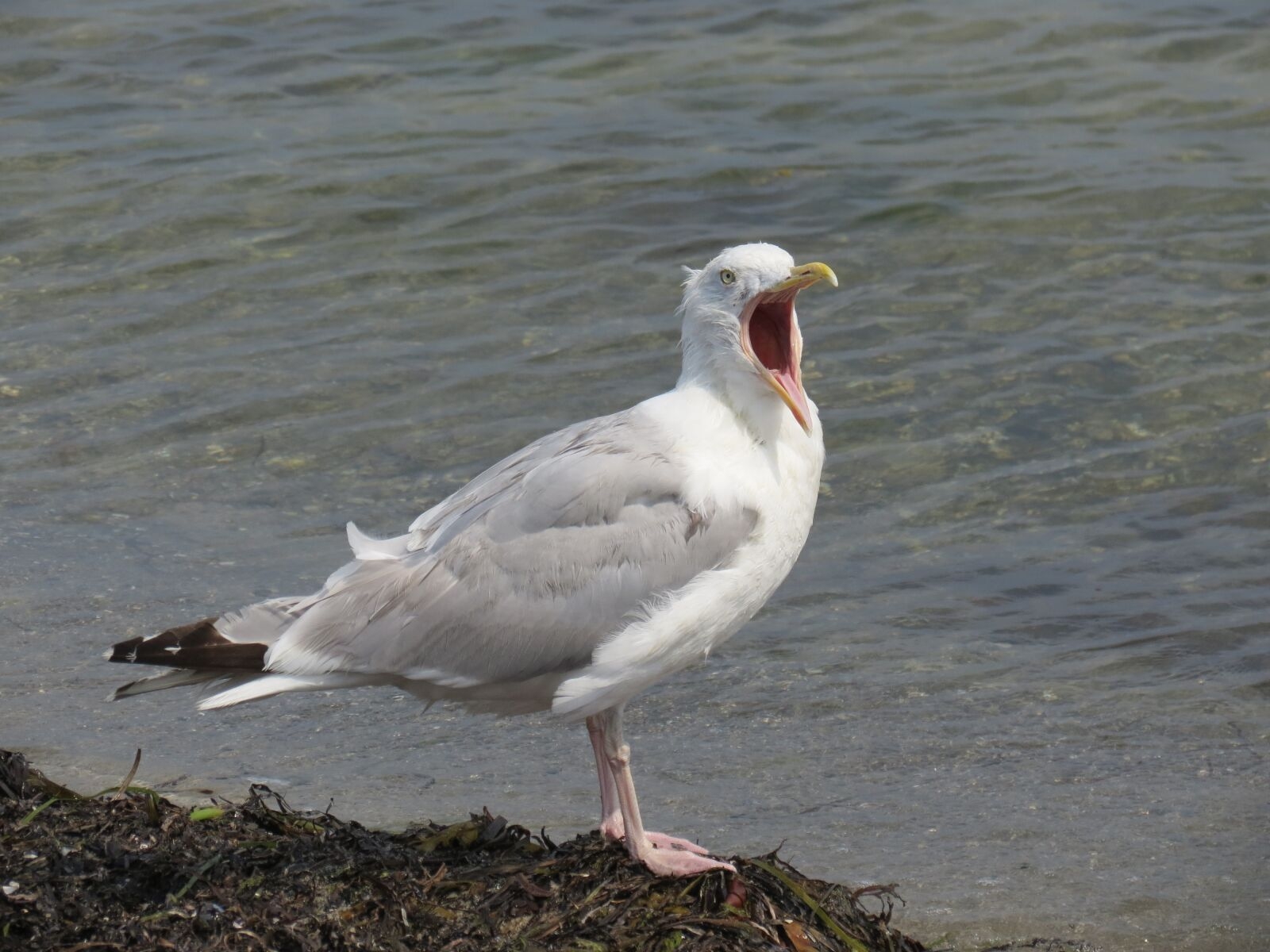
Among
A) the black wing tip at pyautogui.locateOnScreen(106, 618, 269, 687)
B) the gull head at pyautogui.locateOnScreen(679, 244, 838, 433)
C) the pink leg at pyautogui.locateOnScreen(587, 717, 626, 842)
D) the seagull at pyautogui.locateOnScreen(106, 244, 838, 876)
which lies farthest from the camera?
the pink leg at pyautogui.locateOnScreen(587, 717, 626, 842)

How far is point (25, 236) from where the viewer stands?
10.7 metres

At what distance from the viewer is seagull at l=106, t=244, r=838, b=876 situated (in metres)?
4.54

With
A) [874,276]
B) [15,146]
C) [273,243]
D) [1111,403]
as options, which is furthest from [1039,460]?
[15,146]

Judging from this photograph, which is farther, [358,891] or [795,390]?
[795,390]

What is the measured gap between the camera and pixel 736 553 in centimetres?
459

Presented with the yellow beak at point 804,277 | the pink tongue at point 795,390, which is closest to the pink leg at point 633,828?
the pink tongue at point 795,390

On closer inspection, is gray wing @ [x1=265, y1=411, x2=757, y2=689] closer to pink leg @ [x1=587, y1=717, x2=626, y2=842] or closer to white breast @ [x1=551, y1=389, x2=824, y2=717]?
white breast @ [x1=551, y1=389, x2=824, y2=717]

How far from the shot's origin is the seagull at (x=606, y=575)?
4539mm

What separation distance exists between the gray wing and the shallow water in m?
0.75

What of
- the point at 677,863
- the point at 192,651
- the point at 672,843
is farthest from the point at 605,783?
the point at 192,651

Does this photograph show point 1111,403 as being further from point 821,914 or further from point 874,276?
point 821,914

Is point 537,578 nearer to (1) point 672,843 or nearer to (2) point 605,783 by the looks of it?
(2) point 605,783

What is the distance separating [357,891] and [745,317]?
5.93 ft

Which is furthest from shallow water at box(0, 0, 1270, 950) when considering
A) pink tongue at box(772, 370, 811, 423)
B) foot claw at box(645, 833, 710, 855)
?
pink tongue at box(772, 370, 811, 423)
